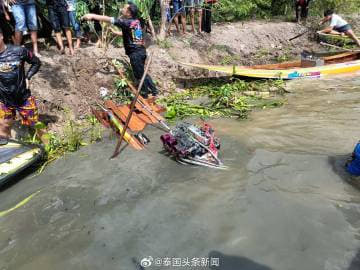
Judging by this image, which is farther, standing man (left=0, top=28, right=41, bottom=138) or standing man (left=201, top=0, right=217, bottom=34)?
standing man (left=201, top=0, right=217, bottom=34)

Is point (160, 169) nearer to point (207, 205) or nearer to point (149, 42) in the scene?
point (207, 205)

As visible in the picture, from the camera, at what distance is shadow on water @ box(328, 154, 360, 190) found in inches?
176

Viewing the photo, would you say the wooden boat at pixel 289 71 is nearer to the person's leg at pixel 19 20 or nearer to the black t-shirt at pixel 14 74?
the person's leg at pixel 19 20

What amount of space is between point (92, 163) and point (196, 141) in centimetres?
184

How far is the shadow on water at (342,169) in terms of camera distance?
4465 millimetres

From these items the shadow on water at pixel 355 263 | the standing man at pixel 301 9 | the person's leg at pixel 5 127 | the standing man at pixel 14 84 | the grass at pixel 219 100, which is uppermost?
the standing man at pixel 301 9

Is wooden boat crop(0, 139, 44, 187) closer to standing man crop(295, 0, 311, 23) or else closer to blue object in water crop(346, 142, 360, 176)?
blue object in water crop(346, 142, 360, 176)

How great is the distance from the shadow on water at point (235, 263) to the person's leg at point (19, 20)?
6396mm

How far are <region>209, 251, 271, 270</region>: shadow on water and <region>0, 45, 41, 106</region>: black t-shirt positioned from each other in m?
3.98

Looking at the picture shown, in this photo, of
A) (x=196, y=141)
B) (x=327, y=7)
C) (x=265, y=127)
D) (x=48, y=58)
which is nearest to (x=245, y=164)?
(x=196, y=141)

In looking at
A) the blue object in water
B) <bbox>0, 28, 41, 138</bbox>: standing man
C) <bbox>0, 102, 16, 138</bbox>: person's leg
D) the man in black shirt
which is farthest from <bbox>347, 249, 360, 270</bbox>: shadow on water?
the man in black shirt

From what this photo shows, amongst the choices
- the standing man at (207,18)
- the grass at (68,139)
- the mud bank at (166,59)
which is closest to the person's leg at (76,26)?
the mud bank at (166,59)

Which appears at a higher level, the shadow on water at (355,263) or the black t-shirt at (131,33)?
the black t-shirt at (131,33)

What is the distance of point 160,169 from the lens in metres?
5.26
